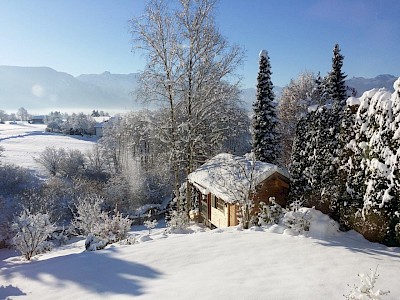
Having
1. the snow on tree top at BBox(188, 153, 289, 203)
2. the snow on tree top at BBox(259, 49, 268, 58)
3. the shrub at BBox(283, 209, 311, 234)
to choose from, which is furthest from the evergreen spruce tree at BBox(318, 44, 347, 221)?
the snow on tree top at BBox(259, 49, 268, 58)

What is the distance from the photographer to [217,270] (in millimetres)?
6117

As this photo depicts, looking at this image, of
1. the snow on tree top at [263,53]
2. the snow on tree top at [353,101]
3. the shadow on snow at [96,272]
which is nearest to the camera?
the shadow on snow at [96,272]

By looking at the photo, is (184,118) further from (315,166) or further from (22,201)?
(22,201)

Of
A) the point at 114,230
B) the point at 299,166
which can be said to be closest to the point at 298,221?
the point at 299,166

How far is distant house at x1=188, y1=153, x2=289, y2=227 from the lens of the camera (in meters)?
11.9

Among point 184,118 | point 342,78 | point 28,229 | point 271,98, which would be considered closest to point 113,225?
point 28,229

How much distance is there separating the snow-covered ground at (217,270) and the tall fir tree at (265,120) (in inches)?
588

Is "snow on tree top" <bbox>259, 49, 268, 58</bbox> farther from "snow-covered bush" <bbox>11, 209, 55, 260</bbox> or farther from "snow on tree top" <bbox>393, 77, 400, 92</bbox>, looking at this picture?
"snow-covered bush" <bbox>11, 209, 55, 260</bbox>

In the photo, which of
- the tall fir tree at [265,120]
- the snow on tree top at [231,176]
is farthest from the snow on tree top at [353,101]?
the tall fir tree at [265,120]

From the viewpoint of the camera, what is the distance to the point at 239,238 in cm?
841

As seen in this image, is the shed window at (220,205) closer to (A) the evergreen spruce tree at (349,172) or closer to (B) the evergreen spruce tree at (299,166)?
(B) the evergreen spruce tree at (299,166)

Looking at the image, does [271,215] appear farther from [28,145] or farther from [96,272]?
[28,145]

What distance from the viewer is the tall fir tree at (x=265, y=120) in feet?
77.1

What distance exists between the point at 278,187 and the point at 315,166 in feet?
10.2
